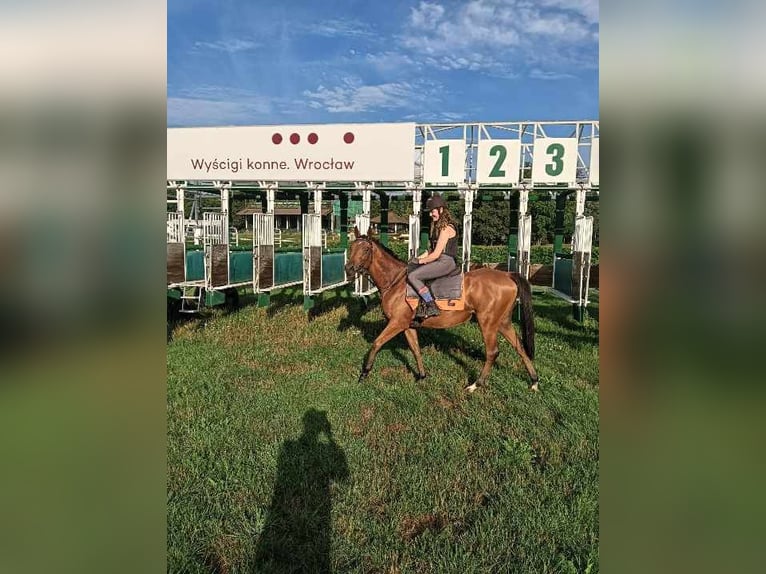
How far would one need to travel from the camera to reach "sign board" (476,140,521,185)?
10.0 m

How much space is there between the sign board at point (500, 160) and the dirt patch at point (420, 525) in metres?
7.95

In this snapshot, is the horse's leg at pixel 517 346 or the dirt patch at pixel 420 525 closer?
the dirt patch at pixel 420 525

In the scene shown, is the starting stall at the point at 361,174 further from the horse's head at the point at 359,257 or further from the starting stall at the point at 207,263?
the horse's head at the point at 359,257

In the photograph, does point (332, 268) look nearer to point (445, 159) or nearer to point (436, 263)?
point (445, 159)

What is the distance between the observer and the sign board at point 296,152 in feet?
33.1

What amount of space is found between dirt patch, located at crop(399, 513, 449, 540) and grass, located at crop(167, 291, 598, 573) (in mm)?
10

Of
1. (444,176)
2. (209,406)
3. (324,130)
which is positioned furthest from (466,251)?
(209,406)

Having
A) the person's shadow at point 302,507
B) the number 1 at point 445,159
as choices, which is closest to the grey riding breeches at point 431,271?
the person's shadow at point 302,507

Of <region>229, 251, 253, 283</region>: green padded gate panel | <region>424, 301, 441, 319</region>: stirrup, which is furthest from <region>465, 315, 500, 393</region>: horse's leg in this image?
<region>229, 251, 253, 283</region>: green padded gate panel

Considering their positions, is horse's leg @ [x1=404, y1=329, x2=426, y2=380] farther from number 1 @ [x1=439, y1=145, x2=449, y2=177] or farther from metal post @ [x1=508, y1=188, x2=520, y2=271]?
metal post @ [x1=508, y1=188, x2=520, y2=271]

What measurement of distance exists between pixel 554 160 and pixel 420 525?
8556 mm

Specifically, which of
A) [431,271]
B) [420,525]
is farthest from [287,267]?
[420,525]
